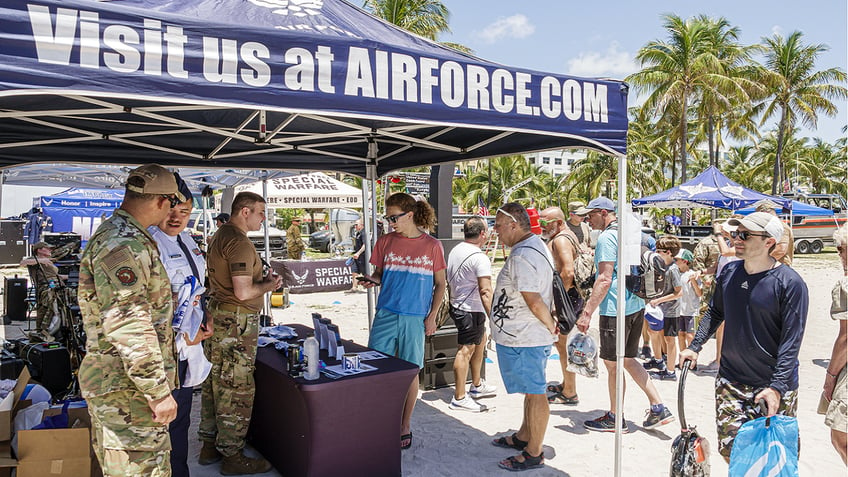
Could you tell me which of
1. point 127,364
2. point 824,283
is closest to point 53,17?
point 127,364

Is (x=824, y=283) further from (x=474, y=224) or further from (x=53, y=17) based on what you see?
(x=53, y=17)

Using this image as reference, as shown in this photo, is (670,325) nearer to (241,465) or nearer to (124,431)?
(241,465)

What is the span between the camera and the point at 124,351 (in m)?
2.16

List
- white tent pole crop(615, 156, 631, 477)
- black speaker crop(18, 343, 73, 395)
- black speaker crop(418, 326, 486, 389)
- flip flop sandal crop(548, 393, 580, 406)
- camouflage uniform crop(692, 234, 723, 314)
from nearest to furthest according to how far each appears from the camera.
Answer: white tent pole crop(615, 156, 631, 477)
black speaker crop(18, 343, 73, 395)
flip flop sandal crop(548, 393, 580, 406)
black speaker crop(418, 326, 486, 389)
camouflage uniform crop(692, 234, 723, 314)

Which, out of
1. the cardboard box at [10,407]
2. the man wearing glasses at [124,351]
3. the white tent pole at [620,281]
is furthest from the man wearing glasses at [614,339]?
the cardboard box at [10,407]

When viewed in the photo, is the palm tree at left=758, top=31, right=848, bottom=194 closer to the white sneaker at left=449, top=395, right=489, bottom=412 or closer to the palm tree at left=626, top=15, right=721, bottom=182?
the palm tree at left=626, top=15, right=721, bottom=182

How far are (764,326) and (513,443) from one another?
2.15m

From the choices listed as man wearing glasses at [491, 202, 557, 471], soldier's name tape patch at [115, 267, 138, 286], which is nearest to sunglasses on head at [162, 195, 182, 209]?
soldier's name tape patch at [115, 267, 138, 286]

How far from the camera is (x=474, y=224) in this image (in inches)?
209

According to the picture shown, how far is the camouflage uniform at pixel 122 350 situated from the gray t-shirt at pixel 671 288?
17.0 ft

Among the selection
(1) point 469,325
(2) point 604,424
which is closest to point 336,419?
(1) point 469,325

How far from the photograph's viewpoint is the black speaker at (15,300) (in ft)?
30.4

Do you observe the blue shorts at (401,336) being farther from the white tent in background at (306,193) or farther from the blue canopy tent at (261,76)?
the white tent in background at (306,193)

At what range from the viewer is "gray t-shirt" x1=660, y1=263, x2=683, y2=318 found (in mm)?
5984
